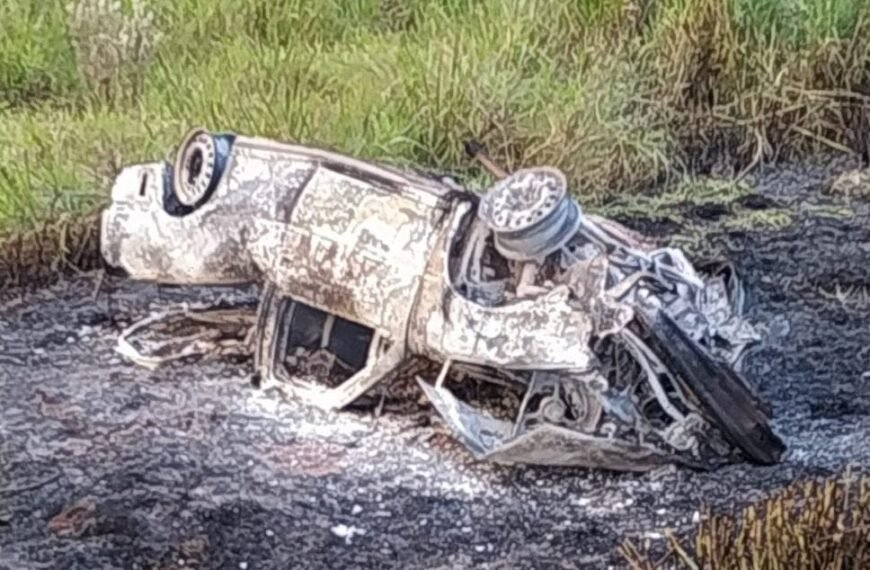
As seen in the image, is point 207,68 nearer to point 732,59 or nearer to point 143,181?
point 143,181

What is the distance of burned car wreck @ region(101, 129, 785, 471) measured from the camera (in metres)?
2.35

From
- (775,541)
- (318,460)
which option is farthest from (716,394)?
(318,460)

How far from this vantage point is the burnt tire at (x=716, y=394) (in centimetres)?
235

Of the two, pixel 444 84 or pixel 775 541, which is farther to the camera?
A: pixel 444 84

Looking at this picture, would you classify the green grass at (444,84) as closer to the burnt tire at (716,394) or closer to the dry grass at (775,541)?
the burnt tire at (716,394)

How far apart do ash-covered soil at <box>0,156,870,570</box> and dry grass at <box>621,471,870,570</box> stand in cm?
2

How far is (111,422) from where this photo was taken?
94.0 inches

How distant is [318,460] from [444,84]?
376 mm

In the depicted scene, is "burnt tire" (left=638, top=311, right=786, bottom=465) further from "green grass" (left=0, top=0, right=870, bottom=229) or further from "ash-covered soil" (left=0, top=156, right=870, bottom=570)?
"green grass" (left=0, top=0, right=870, bottom=229)

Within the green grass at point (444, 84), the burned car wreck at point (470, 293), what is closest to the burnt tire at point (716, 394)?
the burned car wreck at point (470, 293)

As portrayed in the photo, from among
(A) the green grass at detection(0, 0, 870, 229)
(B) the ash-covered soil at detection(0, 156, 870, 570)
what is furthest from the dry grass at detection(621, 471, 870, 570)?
(A) the green grass at detection(0, 0, 870, 229)

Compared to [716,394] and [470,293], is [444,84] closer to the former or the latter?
[470,293]

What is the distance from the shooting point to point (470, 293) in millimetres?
2373

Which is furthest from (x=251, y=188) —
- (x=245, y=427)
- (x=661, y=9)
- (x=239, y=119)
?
(x=661, y=9)
